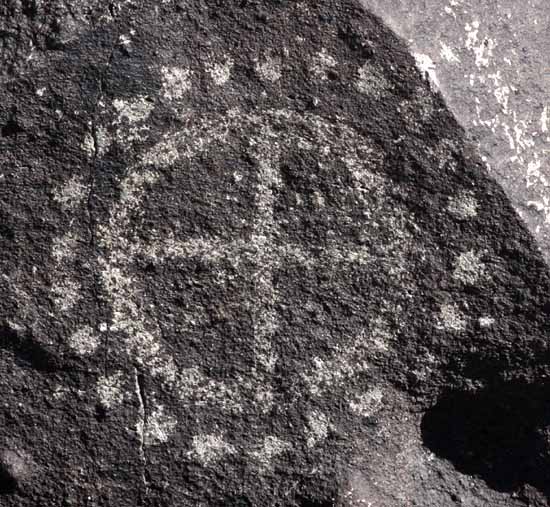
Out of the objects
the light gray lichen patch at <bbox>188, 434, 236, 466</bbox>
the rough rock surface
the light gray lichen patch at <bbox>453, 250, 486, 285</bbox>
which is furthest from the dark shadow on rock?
the light gray lichen patch at <bbox>188, 434, 236, 466</bbox>

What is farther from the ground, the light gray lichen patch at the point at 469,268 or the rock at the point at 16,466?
the light gray lichen patch at the point at 469,268

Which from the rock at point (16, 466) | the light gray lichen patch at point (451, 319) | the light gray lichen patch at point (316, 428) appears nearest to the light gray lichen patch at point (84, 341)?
the rock at point (16, 466)

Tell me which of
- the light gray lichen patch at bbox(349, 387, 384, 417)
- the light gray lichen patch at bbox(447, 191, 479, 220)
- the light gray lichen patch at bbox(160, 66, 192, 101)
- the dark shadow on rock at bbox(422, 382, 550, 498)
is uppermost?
the light gray lichen patch at bbox(447, 191, 479, 220)

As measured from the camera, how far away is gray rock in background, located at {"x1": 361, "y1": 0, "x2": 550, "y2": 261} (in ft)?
4.24

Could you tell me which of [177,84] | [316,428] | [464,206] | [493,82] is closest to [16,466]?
[316,428]

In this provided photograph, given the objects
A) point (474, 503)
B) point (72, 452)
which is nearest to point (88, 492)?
point (72, 452)

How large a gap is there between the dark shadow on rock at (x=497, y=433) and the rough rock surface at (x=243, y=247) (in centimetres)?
3

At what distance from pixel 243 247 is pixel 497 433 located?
0.39 m

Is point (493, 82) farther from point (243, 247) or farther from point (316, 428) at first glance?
Result: point (316, 428)

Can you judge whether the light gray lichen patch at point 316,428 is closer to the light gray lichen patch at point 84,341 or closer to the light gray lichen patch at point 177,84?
the light gray lichen patch at point 84,341

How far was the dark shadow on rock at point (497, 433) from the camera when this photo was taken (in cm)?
134

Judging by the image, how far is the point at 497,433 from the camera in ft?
4.44

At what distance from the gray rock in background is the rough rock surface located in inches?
0.9

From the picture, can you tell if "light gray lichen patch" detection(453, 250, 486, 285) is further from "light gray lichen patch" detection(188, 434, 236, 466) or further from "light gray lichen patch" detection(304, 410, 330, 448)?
"light gray lichen patch" detection(188, 434, 236, 466)
